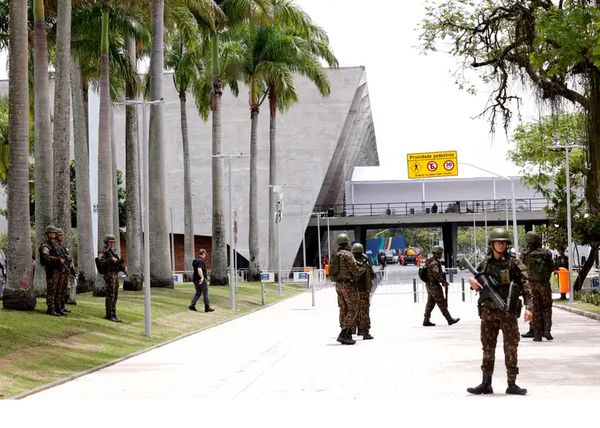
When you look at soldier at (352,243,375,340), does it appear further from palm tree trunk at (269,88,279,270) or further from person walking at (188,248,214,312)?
palm tree trunk at (269,88,279,270)

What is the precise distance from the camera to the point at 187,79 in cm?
5488

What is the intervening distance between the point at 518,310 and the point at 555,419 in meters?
2.59

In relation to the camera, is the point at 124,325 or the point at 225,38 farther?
the point at 225,38

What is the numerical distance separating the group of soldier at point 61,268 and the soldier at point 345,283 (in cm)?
593

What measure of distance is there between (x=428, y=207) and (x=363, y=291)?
249ft

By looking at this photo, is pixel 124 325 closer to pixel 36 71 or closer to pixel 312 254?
pixel 36 71

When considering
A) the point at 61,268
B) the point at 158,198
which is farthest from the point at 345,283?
the point at 158,198

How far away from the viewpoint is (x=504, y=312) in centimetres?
1232

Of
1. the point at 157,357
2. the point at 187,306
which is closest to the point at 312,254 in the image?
the point at 187,306

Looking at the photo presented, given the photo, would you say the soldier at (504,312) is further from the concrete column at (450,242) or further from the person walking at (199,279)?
the concrete column at (450,242)

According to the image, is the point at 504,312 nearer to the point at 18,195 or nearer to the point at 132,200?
the point at 18,195

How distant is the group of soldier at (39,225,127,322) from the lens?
22625mm

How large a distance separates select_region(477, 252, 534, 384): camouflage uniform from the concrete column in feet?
260

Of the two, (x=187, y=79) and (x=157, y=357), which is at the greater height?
(x=187, y=79)
